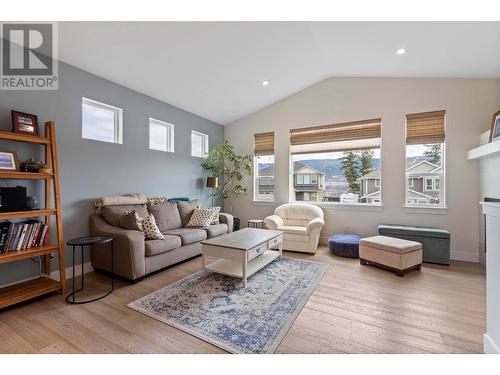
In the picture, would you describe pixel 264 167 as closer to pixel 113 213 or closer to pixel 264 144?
pixel 264 144

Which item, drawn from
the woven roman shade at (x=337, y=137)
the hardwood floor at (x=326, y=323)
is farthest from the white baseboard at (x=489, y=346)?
the woven roman shade at (x=337, y=137)

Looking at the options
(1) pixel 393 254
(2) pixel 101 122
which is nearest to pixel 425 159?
(1) pixel 393 254

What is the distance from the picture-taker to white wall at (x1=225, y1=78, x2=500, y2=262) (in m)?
3.58

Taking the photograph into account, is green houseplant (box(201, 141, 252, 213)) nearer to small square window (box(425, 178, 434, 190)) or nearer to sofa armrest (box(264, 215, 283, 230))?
sofa armrest (box(264, 215, 283, 230))

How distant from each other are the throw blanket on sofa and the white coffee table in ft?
4.73

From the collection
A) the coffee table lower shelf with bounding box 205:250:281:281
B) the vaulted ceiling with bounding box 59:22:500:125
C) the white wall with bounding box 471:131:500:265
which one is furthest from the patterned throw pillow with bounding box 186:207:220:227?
the white wall with bounding box 471:131:500:265

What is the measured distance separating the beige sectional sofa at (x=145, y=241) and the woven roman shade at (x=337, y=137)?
2453mm

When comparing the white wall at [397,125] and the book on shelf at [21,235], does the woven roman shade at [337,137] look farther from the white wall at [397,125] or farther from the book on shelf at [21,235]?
the book on shelf at [21,235]

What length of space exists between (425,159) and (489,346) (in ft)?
10.3

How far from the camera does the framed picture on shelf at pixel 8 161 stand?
2.28m

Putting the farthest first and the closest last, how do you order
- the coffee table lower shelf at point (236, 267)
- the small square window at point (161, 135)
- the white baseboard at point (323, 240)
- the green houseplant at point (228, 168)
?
the green houseplant at point (228, 168) < the white baseboard at point (323, 240) < the small square window at point (161, 135) < the coffee table lower shelf at point (236, 267)

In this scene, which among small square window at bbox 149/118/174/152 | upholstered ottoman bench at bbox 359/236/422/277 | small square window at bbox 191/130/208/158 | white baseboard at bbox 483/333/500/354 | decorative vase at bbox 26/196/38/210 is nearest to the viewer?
white baseboard at bbox 483/333/500/354
